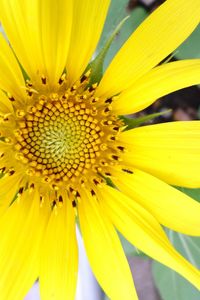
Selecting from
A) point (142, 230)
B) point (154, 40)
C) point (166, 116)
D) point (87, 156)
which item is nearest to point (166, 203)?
point (142, 230)

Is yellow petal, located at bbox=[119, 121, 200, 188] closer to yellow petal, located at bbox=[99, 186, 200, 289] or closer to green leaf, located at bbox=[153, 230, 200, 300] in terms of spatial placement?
yellow petal, located at bbox=[99, 186, 200, 289]

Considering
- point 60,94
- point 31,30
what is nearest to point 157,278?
point 60,94

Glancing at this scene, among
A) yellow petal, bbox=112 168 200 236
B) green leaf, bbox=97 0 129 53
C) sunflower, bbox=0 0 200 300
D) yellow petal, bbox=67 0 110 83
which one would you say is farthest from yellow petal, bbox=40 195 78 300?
green leaf, bbox=97 0 129 53

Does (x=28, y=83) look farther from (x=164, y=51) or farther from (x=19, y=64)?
(x=164, y=51)

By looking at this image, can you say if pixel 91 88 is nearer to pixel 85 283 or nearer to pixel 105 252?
pixel 105 252

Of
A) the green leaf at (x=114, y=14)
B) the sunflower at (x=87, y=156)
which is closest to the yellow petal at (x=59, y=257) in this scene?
the sunflower at (x=87, y=156)
